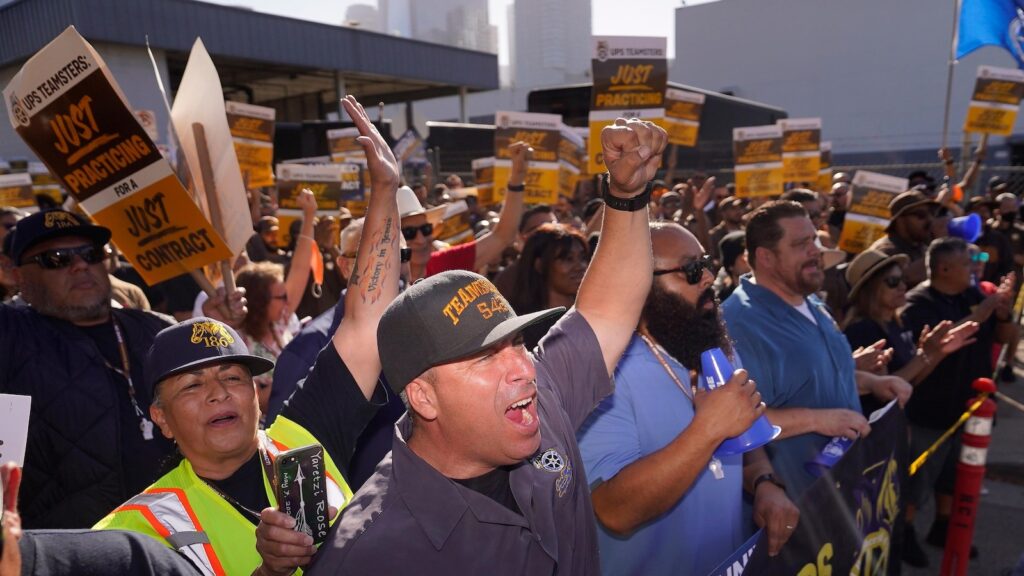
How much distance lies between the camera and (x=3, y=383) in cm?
292

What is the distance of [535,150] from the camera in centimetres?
860

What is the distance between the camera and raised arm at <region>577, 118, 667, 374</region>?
7.63 ft

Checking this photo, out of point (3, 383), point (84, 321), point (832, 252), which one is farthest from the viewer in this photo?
point (832, 252)

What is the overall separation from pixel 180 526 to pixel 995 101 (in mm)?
10748

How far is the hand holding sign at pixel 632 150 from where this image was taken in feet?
7.35

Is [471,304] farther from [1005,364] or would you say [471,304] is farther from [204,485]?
[1005,364]

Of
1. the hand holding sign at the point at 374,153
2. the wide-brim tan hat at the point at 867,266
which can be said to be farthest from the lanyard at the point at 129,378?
the wide-brim tan hat at the point at 867,266

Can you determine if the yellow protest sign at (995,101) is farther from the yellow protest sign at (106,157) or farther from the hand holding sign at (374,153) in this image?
the yellow protest sign at (106,157)

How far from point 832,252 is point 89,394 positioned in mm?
4153

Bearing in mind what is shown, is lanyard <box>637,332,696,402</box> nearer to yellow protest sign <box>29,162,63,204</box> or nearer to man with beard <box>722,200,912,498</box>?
man with beard <box>722,200,912,498</box>

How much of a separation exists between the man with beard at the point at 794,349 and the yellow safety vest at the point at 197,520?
6.58 ft

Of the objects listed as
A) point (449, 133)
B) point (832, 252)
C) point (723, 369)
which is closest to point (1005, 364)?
point (832, 252)

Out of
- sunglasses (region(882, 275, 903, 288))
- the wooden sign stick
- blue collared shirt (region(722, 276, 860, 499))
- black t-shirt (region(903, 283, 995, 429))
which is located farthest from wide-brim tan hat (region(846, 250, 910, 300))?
the wooden sign stick

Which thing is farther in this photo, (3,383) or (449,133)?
(449,133)
